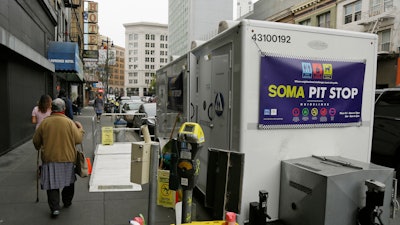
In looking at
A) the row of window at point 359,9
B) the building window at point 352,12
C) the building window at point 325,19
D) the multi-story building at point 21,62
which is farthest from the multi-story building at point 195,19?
the multi-story building at point 21,62

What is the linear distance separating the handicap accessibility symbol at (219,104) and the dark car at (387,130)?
421 cm

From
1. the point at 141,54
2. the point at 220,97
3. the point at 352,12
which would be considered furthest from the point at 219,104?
the point at 141,54

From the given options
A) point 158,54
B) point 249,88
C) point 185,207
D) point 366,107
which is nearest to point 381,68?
point 366,107

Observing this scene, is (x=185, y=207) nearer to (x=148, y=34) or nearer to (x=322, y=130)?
(x=322, y=130)

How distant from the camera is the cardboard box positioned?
2.92 m

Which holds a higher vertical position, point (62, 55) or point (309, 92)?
point (62, 55)

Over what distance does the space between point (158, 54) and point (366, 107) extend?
14698 centimetres

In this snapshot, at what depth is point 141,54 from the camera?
144500 mm

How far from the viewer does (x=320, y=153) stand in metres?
4.68

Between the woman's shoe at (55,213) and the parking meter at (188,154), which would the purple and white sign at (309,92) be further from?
the woman's shoe at (55,213)

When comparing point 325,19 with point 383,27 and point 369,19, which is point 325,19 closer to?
point 369,19

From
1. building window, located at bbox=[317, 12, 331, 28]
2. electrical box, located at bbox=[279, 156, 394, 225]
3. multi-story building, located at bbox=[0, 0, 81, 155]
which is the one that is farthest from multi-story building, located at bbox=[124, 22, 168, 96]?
electrical box, located at bbox=[279, 156, 394, 225]

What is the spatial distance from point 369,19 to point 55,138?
78.0 ft

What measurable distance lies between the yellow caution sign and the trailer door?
6043 mm
